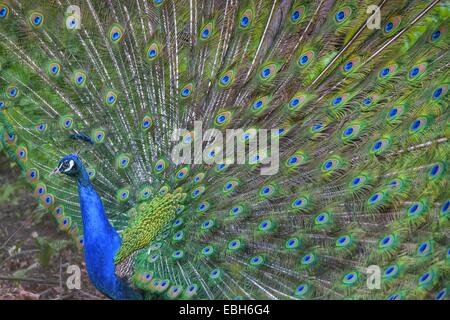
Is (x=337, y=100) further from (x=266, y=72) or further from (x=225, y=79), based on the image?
(x=225, y=79)

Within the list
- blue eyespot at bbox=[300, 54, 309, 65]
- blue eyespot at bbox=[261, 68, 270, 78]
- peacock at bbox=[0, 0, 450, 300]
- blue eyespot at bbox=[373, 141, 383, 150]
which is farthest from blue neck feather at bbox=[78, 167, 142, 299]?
blue eyespot at bbox=[373, 141, 383, 150]

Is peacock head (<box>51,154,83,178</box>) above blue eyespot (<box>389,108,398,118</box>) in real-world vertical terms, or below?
below

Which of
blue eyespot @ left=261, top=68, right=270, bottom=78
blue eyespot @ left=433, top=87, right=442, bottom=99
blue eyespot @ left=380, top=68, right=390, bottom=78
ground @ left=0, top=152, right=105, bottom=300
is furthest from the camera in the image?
ground @ left=0, top=152, right=105, bottom=300

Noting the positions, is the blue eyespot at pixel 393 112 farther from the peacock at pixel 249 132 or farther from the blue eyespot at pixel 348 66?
the blue eyespot at pixel 348 66

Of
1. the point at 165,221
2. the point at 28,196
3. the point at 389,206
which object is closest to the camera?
the point at 389,206

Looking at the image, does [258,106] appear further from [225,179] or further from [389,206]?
[389,206]

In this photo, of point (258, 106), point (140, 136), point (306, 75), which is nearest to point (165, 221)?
point (140, 136)

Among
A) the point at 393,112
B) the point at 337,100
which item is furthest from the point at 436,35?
the point at 337,100

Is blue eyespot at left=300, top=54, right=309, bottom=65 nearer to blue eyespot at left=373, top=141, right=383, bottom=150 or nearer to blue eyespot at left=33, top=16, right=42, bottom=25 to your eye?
blue eyespot at left=373, top=141, right=383, bottom=150
